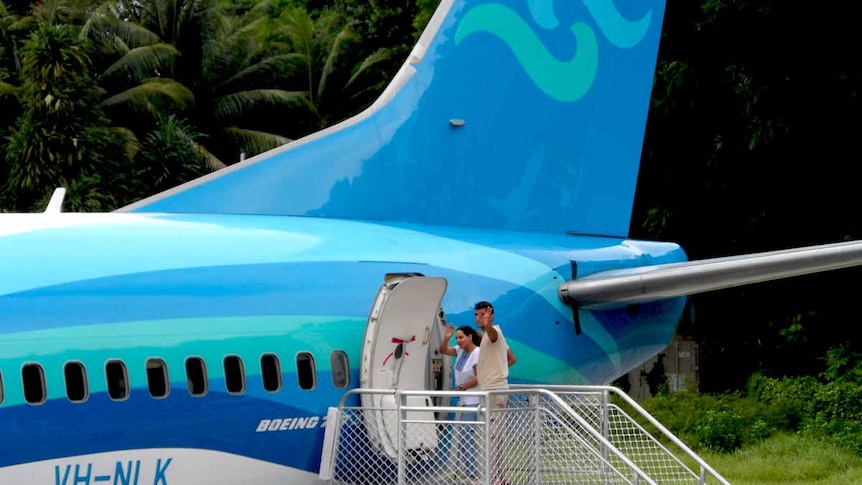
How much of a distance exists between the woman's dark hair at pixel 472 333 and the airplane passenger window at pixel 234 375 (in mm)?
2191

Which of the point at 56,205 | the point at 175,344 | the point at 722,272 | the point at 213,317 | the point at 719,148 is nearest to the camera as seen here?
the point at 175,344

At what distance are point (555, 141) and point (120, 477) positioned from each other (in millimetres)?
5903

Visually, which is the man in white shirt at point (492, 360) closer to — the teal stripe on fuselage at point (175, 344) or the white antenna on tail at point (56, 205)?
the teal stripe on fuselage at point (175, 344)

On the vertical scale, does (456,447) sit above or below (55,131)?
below

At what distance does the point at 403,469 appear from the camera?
10617 mm

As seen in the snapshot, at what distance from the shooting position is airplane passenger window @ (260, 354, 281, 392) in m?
10.5

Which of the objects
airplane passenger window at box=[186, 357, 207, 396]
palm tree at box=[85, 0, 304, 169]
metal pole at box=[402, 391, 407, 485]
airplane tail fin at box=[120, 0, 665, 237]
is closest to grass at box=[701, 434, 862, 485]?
airplane tail fin at box=[120, 0, 665, 237]

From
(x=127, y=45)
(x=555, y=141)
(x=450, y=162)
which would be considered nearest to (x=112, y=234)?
(x=450, y=162)

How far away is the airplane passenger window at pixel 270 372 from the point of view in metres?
10.5

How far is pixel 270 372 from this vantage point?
10516mm

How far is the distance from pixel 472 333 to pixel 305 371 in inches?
64.4

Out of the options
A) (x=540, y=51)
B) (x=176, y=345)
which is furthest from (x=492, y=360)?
(x=540, y=51)

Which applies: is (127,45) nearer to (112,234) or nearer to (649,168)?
(649,168)

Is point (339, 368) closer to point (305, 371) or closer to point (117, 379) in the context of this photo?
point (305, 371)
